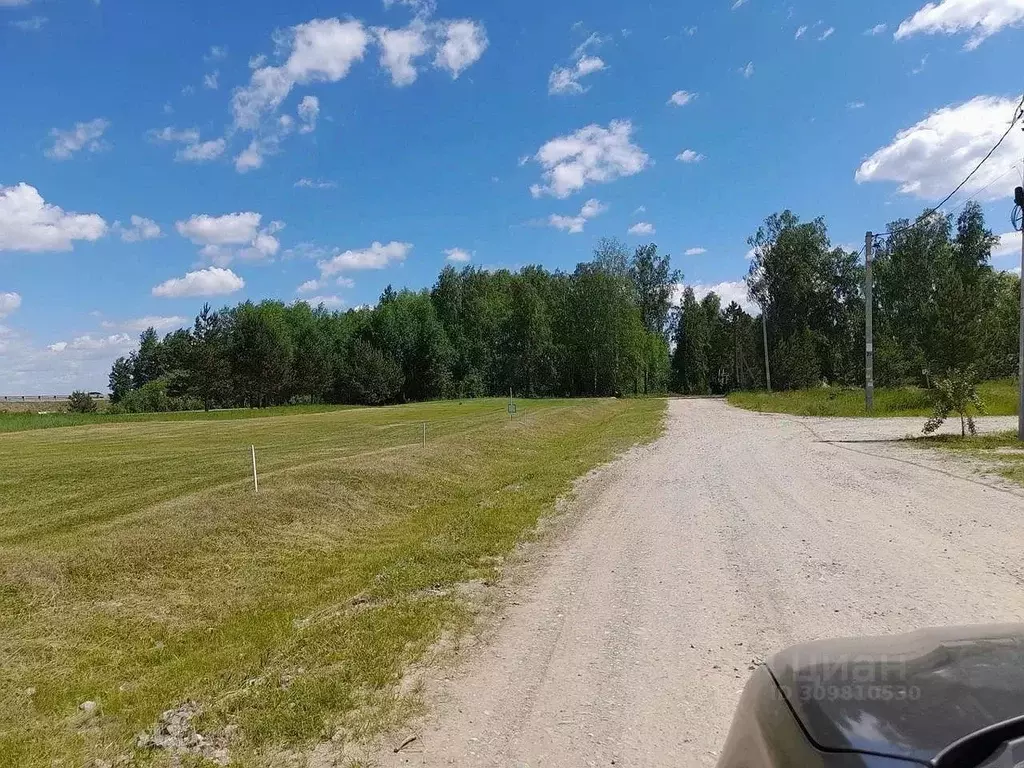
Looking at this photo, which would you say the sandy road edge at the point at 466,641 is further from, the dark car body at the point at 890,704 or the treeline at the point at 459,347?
the treeline at the point at 459,347

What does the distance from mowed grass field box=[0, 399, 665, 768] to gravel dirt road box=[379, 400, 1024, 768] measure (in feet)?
2.08

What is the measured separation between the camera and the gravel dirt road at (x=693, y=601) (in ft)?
12.3

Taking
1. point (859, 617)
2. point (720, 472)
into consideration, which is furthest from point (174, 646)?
point (720, 472)

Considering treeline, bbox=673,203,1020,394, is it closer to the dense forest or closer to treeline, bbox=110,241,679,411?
the dense forest

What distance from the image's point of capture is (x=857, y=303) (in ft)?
231

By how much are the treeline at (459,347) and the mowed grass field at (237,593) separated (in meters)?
62.1

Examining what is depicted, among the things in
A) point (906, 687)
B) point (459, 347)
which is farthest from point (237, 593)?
point (459, 347)

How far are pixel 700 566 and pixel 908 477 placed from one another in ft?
23.5

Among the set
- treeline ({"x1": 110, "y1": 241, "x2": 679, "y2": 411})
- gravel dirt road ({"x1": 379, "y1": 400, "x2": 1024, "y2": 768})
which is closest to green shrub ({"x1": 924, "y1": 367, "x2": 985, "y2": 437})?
gravel dirt road ({"x1": 379, "y1": 400, "x2": 1024, "y2": 768})

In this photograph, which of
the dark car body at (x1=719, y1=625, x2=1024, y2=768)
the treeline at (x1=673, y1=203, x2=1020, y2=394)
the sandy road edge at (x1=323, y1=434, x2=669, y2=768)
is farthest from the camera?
the treeline at (x1=673, y1=203, x2=1020, y2=394)

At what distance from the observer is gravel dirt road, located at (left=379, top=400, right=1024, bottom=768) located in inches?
147

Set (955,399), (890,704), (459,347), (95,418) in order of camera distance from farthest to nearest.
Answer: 1. (459,347)
2. (95,418)
3. (955,399)
4. (890,704)

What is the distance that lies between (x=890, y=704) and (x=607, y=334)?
73.3 m

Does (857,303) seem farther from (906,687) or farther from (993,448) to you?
(906,687)
